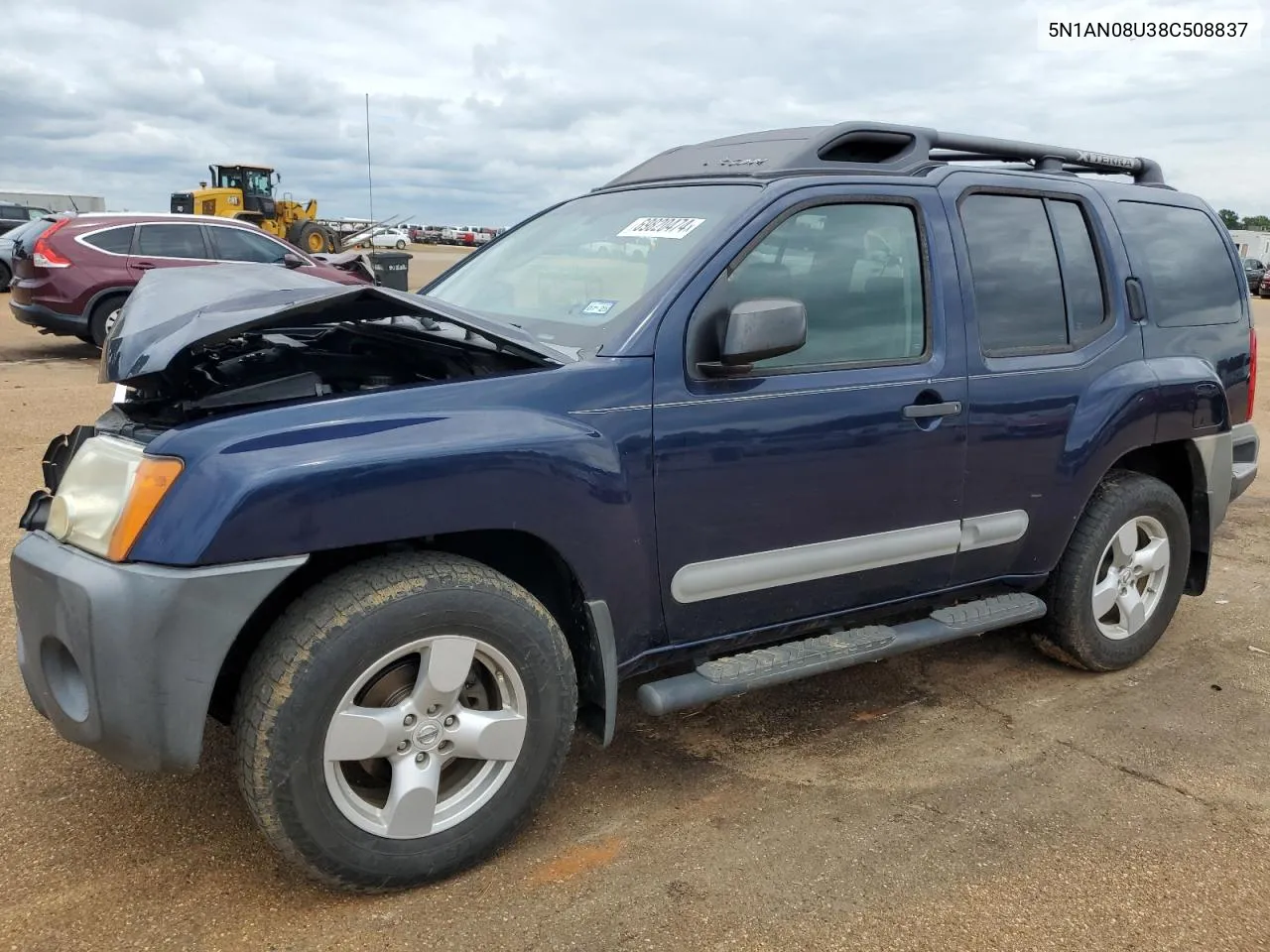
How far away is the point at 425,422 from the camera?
2463 mm

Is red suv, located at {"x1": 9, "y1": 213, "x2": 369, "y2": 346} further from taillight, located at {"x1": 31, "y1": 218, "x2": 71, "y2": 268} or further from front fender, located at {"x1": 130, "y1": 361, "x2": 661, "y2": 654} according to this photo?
front fender, located at {"x1": 130, "y1": 361, "x2": 661, "y2": 654}

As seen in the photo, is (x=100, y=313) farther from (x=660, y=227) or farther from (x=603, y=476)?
(x=603, y=476)

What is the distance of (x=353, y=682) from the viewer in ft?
7.81

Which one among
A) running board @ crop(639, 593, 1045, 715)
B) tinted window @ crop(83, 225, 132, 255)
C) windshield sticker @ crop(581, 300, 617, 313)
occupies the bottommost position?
running board @ crop(639, 593, 1045, 715)

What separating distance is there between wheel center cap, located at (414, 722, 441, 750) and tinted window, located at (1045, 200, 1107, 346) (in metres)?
2.70

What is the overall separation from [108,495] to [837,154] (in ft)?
8.47

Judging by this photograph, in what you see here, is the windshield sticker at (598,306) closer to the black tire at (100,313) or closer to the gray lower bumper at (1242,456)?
the gray lower bumper at (1242,456)

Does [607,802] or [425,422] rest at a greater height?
[425,422]

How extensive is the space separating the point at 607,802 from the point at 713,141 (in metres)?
2.52

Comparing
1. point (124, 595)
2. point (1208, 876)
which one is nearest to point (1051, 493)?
point (1208, 876)

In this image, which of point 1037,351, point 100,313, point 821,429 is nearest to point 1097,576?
point 1037,351

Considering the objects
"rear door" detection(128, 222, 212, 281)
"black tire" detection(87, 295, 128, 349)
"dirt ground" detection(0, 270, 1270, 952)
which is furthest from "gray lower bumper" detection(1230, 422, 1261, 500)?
"black tire" detection(87, 295, 128, 349)

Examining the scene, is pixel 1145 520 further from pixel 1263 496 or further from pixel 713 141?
pixel 1263 496

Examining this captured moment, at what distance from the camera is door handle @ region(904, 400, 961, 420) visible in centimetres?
321
